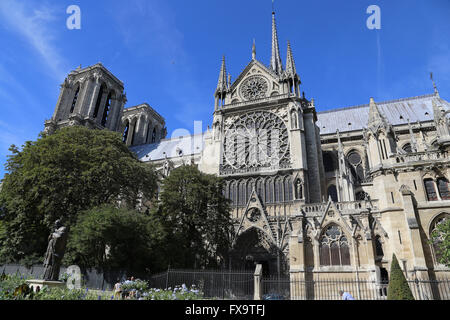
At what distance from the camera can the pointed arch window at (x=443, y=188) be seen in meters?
16.0

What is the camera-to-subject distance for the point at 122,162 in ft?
70.1

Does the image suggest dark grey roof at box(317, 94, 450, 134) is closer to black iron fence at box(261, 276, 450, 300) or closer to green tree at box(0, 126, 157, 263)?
black iron fence at box(261, 276, 450, 300)

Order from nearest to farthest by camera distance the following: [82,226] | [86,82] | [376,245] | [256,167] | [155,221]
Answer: [82,226]
[376,245]
[155,221]
[256,167]
[86,82]

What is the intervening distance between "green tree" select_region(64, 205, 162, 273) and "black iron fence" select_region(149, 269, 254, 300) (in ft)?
5.94

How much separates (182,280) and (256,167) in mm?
13324

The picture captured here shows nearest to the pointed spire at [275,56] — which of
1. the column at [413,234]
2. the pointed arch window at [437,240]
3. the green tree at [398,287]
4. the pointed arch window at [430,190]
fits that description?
the pointed arch window at [430,190]

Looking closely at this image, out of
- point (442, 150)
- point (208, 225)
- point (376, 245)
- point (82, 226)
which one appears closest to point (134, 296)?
point (82, 226)

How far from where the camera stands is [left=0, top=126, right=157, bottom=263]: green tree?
18.3 meters

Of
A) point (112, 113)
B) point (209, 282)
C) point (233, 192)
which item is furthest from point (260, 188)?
point (112, 113)

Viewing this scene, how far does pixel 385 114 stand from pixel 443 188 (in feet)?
79.8

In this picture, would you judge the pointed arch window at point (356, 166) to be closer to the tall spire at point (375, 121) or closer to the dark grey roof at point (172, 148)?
the tall spire at point (375, 121)

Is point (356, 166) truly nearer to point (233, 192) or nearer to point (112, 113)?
point (233, 192)

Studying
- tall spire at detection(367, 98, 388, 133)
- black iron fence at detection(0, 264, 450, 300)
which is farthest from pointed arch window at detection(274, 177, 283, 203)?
tall spire at detection(367, 98, 388, 133)
